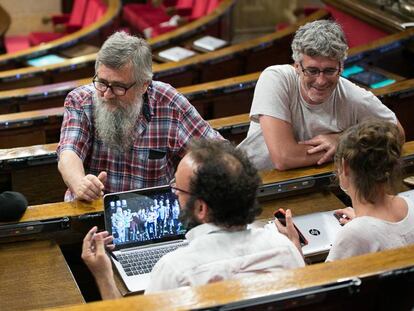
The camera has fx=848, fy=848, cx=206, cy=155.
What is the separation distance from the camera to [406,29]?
4.65 metres

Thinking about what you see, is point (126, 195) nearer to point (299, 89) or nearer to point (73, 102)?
point (73, 102)

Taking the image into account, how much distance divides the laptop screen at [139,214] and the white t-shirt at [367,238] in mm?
534

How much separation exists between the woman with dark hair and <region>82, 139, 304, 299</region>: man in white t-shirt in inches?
8.6

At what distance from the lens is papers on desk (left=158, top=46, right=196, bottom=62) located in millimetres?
4828

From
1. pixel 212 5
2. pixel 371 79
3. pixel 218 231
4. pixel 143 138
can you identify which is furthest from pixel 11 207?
pixel 212 5

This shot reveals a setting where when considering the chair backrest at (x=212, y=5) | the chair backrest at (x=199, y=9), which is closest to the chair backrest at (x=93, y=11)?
the chair backrest at (x=199, y=9)

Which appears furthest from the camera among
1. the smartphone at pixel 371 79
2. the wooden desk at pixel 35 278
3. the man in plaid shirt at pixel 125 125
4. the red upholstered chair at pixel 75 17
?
the red upholstered chair at pixel 75 17

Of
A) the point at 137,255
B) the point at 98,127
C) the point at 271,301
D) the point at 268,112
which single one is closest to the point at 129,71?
the point at 98,127

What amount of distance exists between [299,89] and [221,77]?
1.85 metres

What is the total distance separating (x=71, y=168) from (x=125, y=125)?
9.3 inches

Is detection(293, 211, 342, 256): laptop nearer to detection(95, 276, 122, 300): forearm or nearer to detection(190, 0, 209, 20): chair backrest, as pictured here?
detection(95, 276, 122, 300): forearm

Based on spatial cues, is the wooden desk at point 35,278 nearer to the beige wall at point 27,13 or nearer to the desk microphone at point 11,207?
the desk microphone at point 11,207

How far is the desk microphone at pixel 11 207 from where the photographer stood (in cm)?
236

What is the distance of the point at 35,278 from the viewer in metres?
2.25
